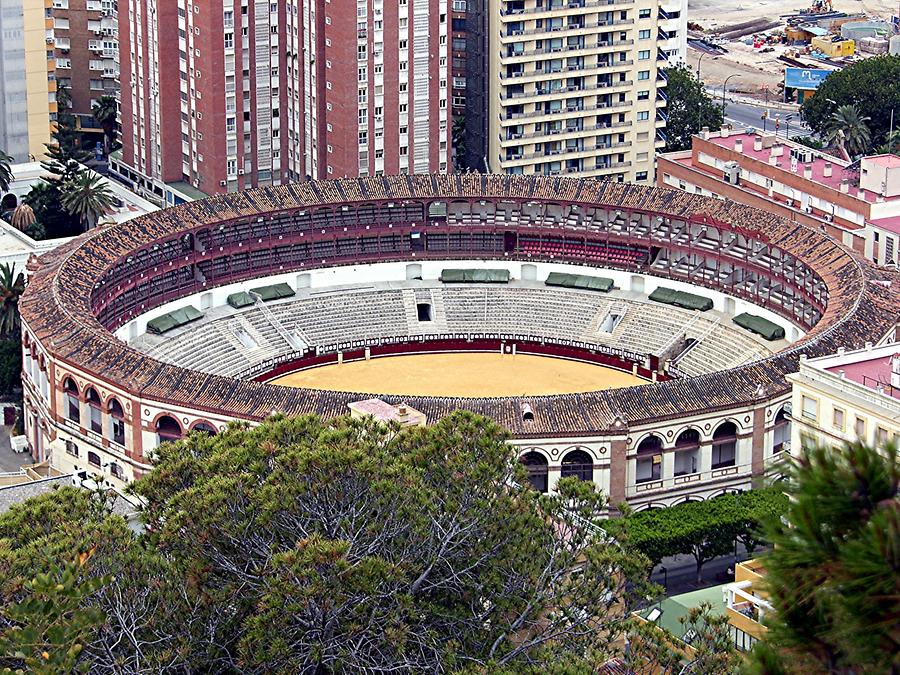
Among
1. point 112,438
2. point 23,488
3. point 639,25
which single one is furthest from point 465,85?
point 23,488

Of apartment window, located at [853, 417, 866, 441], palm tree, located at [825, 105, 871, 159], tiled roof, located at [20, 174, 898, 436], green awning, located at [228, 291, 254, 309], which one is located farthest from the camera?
palm tree, located at [825, 105, 871, 159]

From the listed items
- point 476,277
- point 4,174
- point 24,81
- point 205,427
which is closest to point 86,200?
point 4,174

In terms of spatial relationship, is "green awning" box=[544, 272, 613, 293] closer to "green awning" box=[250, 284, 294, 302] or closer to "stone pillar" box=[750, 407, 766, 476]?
"green awning" box=[250, 284, 294, 302]

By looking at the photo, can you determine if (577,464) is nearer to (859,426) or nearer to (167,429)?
(859,426)

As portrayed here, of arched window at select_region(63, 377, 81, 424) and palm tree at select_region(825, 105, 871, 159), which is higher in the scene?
palm tree at select_region(825, 105, 871, 159)

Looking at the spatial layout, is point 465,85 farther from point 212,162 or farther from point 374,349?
point 374,349

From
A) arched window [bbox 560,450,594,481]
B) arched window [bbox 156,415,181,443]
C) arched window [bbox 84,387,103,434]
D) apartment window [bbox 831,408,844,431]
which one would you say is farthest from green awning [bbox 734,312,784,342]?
arched window [bbox 84,387,103,434]

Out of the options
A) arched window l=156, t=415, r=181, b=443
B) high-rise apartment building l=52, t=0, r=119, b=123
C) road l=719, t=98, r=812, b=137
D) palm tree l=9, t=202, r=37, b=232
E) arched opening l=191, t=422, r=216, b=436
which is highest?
high-rise apartment building l=52, t=0, r=119, b=123
